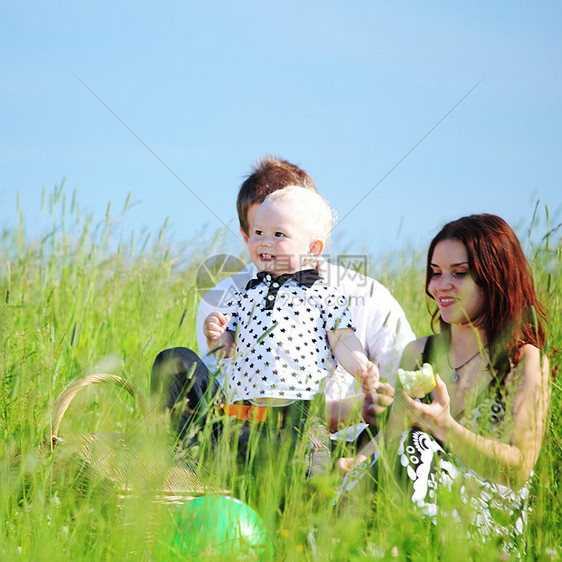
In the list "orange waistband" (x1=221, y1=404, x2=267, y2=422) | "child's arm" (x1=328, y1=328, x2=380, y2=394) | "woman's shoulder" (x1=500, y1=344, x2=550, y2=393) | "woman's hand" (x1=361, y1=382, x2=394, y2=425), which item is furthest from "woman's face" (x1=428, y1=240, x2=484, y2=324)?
→ "orange waistband" (x1=221, y1=404, x2=267, y2=422)

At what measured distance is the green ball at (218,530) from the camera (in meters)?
1.58

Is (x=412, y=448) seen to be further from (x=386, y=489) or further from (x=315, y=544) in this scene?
(x=315, y=544)

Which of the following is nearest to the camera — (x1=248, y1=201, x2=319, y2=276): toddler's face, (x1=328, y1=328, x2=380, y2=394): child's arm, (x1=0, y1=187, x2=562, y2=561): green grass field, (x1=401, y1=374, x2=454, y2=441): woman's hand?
(x1=0, y1=187, x2=562, y2=561): green grass field

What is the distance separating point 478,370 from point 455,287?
318 millimetres

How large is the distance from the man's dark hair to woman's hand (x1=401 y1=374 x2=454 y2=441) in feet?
4.62

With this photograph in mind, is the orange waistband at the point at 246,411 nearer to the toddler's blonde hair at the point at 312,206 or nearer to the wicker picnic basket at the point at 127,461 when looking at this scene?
the wicker picnic basket at the point at 127,461

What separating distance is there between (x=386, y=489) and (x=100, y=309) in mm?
2357

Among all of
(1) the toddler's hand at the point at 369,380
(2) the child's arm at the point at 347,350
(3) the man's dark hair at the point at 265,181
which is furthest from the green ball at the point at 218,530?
(3) the man's dark hair at the point at 265,181

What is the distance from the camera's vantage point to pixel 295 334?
95.9 inches

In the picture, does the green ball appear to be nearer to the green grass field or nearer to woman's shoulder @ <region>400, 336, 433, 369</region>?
the green grass field

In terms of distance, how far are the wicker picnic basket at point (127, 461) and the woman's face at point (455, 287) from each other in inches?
40.6

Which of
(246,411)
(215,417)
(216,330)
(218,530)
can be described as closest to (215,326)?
(216,330)

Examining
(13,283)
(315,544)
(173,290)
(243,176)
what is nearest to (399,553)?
(315,544)

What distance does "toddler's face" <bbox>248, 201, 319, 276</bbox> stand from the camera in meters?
2.54
